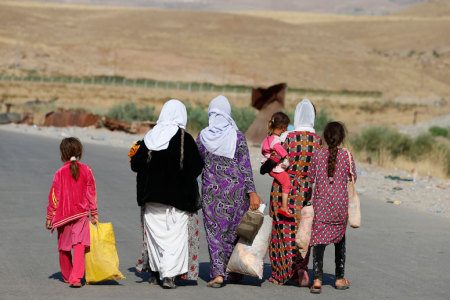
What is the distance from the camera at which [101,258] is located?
7273 mm

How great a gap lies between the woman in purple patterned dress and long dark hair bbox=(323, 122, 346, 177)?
2.32ft

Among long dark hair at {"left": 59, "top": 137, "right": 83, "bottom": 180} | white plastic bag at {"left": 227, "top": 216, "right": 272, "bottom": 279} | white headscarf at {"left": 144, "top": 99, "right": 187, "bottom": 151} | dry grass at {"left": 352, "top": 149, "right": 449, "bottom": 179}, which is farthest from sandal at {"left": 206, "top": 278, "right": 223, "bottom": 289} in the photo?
dry grass at {"left": 352, "top": 149, "right": 449, "bottom": 179}

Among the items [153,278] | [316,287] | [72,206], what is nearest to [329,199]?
[316,287]

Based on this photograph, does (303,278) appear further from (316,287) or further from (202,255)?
(202,255)

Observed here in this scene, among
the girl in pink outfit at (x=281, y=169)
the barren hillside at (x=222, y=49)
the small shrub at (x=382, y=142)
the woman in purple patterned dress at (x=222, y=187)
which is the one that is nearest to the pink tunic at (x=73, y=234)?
the woman in purple patterned dress at (x=222, y=187)

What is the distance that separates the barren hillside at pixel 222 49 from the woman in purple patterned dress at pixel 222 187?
3662 inches

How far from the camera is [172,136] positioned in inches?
284

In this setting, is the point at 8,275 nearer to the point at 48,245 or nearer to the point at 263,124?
the point at 48,245

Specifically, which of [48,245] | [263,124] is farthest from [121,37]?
[48,245]

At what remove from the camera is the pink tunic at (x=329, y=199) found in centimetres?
732

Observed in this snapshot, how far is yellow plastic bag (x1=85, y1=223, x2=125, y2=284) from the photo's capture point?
23.8ft

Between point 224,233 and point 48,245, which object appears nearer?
point 224,233

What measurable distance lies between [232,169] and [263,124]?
64.6ft

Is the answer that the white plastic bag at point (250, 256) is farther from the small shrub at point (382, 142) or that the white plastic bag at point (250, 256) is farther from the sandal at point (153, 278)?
the small shrub at point (382, 142)
